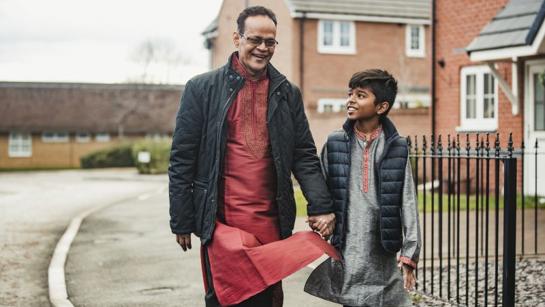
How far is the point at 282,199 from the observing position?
4.34m

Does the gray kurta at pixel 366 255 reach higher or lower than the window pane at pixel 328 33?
lower

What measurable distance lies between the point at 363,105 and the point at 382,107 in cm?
12

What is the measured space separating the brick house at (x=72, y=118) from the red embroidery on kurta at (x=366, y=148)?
5106 cm

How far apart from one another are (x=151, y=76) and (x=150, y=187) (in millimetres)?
45940

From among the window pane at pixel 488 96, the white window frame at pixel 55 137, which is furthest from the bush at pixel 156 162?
the window pane at pixel 488 96

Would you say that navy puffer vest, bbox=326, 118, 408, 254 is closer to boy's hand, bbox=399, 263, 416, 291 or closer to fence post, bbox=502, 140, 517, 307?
boy's hand, bbox=399, 263, 416, 291

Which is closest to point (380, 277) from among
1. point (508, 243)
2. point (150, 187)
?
point (508, 243)

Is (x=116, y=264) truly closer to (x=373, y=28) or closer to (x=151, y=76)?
(x=373, y=28)

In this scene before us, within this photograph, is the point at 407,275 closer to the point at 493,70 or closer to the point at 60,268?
the point at 60,268

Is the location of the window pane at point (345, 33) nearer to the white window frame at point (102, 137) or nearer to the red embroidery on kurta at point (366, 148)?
the red embroidery on kurta at point (366, 148)

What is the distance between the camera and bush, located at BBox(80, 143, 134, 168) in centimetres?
4900

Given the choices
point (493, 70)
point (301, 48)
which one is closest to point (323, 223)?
point (493, 70)

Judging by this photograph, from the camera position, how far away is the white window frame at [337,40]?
1146 inches

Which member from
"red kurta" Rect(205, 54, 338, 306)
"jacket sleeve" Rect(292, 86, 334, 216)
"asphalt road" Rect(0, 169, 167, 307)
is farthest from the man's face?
"asphalt road" Rect(0, 169, 167, 307)
